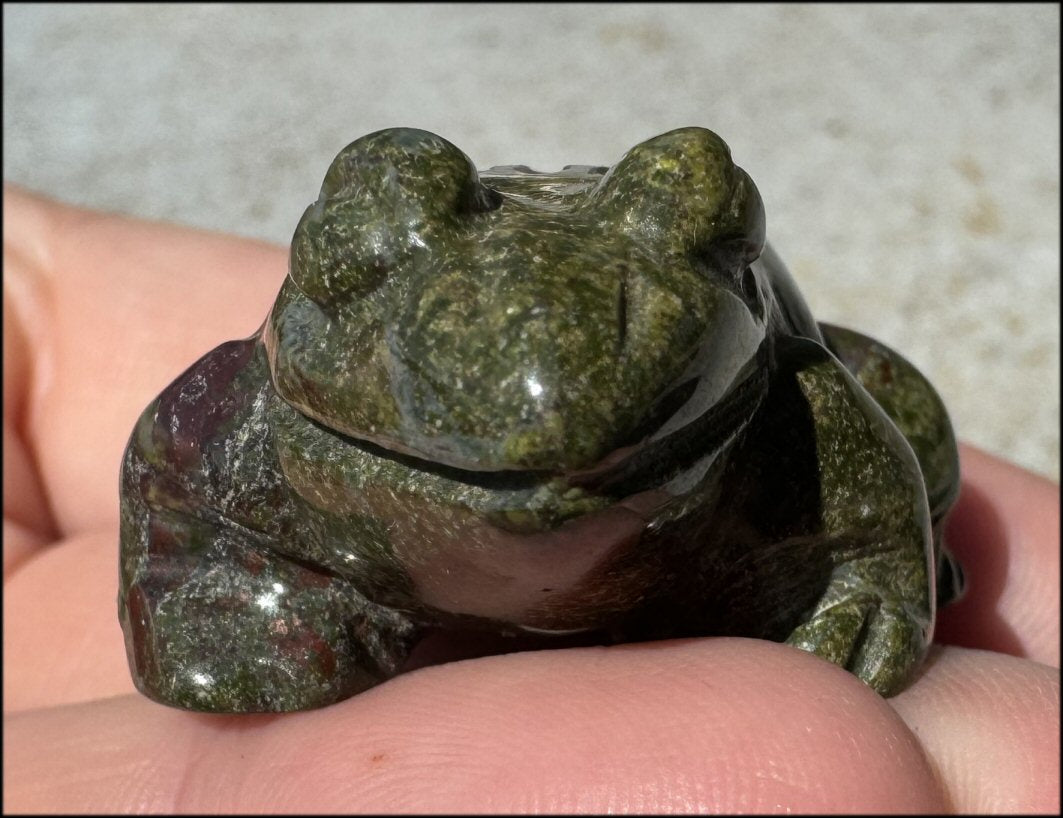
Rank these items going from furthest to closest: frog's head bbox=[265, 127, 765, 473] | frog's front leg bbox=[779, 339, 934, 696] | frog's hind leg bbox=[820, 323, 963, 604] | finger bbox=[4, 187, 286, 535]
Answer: finger bbox=[4, 187, 286, 535] < frog's hind leg bbox=[820, 323, 963, 604] < frog's front leg bbox=[779, 339, 934, 696] < frog's head bbox=[265, 127, 765, 473]

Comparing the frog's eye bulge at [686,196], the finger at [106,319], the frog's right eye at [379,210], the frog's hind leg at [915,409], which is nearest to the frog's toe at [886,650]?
the frog's hind leg at [915,409]

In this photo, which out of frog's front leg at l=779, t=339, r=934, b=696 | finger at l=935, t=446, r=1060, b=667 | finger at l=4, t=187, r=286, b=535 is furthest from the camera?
finger at l=4, t=187, r=286, b=535

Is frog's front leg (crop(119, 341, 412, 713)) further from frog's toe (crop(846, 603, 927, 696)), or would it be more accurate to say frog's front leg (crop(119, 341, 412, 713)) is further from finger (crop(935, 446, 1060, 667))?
finger (crop(935, 446, 1060, 667))

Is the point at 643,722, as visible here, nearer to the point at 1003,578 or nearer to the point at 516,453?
the point at 516,453

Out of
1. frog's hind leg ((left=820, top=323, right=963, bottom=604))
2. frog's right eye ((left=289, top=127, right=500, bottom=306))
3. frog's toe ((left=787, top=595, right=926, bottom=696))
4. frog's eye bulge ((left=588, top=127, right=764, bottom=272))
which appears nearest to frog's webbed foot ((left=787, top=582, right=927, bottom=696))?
frog's toe ((left=787, top=595, right=926, bottom=696))

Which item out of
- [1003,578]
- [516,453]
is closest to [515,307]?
[516,453]

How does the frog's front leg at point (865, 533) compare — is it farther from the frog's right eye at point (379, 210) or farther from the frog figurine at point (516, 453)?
the frog's right eye at point (379, 210)
